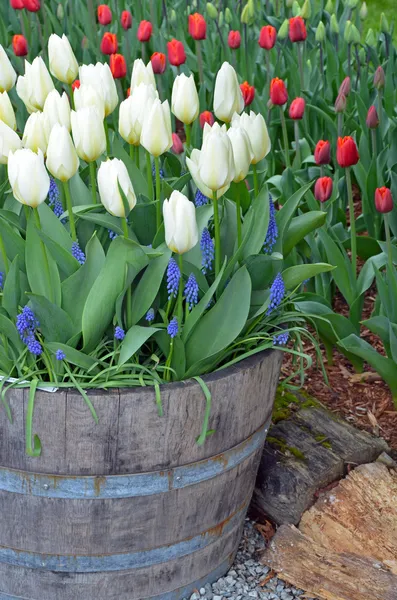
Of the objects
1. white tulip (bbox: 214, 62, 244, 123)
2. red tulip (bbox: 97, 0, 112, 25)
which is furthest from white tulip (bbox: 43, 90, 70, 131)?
red tulip (bbox: 97, 0, 112, 25)

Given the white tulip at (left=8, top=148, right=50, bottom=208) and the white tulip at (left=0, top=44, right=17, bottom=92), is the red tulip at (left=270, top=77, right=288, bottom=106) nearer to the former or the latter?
the white tulip at (left=0, top=44, right=17, bottom=92)

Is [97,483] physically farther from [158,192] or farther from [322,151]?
[322,151]

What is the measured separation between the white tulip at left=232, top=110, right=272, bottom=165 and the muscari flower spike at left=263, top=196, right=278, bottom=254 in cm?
11

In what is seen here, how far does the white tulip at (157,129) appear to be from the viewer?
1769 millimetres

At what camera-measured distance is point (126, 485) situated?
1848mm

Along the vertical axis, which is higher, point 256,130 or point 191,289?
point 256,130

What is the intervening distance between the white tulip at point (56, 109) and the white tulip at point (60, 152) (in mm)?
167

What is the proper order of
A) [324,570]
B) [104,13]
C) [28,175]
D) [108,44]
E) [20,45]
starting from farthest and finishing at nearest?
[104,13] → [20,45] → [108,44] → [324,570] → [28,175]

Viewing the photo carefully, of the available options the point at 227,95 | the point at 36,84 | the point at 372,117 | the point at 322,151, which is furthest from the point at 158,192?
the point at 372,117

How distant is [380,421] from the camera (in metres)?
2.75

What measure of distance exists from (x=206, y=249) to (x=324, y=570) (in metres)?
0.85

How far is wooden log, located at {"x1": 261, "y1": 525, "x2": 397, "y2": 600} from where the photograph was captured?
6.86ft

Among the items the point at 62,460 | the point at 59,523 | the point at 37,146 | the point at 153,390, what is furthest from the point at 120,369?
the point at 37,146

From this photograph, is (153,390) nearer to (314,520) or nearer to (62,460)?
(62,460)
